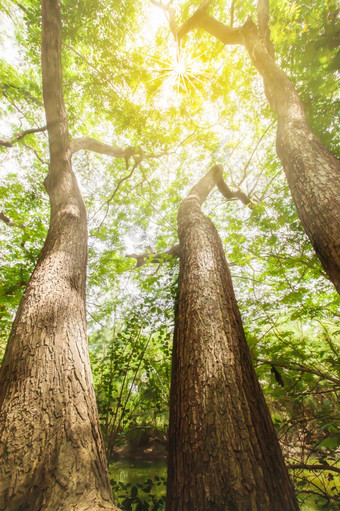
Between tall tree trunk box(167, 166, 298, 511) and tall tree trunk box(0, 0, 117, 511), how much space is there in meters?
0.45

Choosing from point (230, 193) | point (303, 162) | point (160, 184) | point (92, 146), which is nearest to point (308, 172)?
point (303, 162)

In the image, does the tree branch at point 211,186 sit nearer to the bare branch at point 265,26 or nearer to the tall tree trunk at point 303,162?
the tall tree trunk at point 303,162

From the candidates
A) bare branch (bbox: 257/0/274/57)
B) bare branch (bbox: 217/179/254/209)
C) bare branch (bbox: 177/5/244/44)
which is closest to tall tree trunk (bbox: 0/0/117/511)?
bare branch (bbox: 217/179/254/209)

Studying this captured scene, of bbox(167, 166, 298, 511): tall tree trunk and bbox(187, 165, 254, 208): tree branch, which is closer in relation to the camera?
bbox(167, 166, 298, 511): tall tree trunk

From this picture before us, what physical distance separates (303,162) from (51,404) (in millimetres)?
3015

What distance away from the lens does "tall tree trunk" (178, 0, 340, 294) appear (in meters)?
1.79

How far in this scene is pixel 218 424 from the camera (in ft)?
3.92

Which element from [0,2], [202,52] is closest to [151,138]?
[202,52]

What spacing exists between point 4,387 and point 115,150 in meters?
5.71

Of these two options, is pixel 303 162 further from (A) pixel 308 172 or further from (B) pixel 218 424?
(B) pixel 218 424

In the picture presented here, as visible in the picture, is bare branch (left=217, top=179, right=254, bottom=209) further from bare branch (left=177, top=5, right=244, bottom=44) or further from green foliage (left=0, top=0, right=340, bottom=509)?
bare branch (left=177, top=5, right=244, bottom=44)

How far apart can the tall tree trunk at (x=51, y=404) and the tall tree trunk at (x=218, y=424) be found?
1.49 ft

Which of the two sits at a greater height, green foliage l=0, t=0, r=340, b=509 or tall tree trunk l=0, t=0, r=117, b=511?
green foliage l=0, t=0, r=340, b=509

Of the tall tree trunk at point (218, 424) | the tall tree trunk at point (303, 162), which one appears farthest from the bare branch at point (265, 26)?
the tall tree trunk at point (218, 424)
